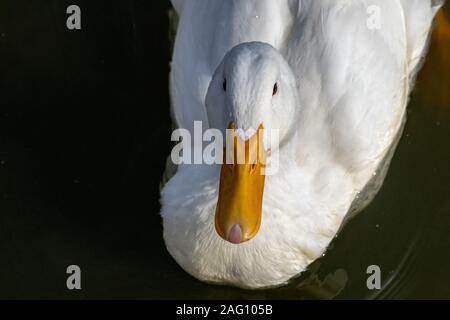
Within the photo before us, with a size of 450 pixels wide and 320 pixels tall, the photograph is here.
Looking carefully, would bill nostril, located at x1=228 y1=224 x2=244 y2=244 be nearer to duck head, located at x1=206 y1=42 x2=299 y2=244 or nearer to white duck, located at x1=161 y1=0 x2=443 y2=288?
duck head, located at x1=206 y1=42 x2=299 y2=244

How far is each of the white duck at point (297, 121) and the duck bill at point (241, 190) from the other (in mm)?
144

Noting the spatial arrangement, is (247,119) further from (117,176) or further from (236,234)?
(117,176)

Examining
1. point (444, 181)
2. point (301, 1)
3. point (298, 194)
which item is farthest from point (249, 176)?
point (444, 181)

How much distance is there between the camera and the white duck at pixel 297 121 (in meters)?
2.46

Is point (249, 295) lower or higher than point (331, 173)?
lower

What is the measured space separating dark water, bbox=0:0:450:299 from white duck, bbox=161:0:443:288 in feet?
0.92

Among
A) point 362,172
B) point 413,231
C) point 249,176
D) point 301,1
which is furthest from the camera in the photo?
point 413,231

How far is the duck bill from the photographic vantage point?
2121mm

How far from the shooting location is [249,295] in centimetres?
282

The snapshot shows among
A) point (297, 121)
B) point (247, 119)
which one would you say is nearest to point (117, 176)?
point (297, 121)

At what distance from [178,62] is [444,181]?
1.29 m

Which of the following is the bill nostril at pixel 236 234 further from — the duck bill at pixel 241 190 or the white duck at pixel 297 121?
the white duck at pixel 297 121

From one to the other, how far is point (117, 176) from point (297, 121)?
3.29 feet

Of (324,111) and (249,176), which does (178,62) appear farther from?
(249,176)
